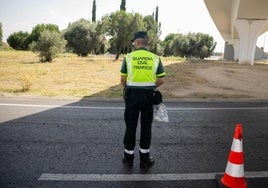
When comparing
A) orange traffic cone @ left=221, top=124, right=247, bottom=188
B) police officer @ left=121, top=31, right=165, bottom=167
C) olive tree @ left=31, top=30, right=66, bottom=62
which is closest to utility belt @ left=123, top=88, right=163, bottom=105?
police officer @ left=121, top=31, right=165, bottom=167

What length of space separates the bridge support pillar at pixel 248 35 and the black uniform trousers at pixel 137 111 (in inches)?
1302

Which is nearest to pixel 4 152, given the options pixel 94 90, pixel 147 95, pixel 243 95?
pixel 147 95

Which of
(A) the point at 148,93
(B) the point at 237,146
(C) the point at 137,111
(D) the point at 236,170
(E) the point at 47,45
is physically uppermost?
(E) the point at 47,45

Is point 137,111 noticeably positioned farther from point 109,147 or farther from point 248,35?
point 248,35

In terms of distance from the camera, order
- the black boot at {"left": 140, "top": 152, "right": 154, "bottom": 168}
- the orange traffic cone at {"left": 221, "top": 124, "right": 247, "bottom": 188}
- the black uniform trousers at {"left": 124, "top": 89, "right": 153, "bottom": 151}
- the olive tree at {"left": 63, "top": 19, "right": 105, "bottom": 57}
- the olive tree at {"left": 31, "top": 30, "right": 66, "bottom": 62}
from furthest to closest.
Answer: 1. the olive tree at {"left": 63, "top": 19, "right": 105, "bottom": 57}
2. the olive tree at {"left": 31, "top": 30, "right": 66, "bottom": 62}
3. the black boot at {"left": 140, "top": 152, "right": 154, "bottom": 168}
4. the black uniform trousers at {"left": 124, "top": 89, "right": 153, "bottom": 151}
5. the orange traffic cone at {"left": 221, "top": 124, "right": 247, "bottom": 188}

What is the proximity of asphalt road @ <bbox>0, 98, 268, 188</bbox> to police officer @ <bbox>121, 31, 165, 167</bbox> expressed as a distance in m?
0.30

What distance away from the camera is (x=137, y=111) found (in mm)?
4516

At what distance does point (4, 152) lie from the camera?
487cm

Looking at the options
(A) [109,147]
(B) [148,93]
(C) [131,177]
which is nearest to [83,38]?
(A) [109,147]

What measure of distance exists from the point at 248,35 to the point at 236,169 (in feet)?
114

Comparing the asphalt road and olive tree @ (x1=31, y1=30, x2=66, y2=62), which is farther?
olive tree @ (x1=31, y1=30, x2=66, y2=62)

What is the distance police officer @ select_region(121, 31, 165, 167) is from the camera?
4441 mm

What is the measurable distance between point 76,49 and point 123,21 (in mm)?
15036

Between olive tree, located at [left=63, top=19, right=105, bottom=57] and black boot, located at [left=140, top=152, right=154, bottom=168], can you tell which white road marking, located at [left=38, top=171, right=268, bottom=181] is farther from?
olive tree, located at [left=63, top=19, right=105, bottom=57]
